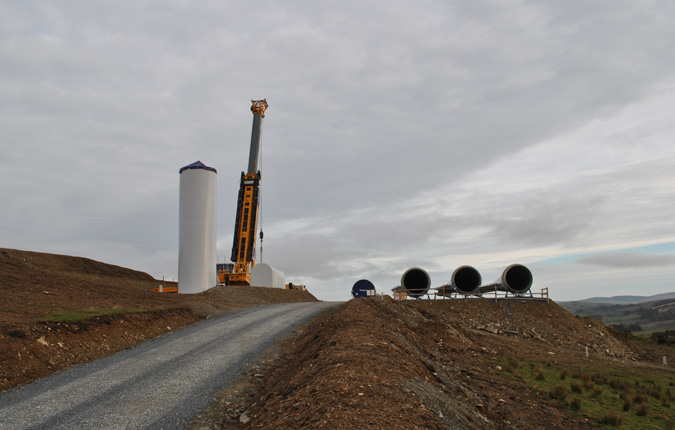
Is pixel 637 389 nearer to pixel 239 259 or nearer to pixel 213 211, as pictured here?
pixel 213 211

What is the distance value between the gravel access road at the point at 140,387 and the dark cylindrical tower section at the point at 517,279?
24.7 meters

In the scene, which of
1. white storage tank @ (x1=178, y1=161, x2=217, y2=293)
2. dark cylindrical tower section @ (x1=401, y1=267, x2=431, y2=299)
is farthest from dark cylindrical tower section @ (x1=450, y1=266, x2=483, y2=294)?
white storage tank @ (x1=178, y1=161, x2=217, y2=293)

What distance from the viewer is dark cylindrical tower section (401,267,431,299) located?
126ft

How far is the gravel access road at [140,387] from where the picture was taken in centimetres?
851

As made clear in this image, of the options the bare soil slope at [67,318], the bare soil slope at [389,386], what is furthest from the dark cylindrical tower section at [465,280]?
the bare soil slope at [67,318]

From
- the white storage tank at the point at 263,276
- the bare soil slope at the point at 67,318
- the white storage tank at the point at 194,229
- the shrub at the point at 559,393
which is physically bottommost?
the shrub at the point at 559,393

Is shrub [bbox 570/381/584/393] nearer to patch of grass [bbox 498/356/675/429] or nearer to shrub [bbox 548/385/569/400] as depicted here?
patch of grass [bbox 498/356/675/429]

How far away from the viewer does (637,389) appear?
15.3m

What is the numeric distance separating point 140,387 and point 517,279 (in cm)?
3295

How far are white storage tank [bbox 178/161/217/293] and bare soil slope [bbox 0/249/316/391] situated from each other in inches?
149

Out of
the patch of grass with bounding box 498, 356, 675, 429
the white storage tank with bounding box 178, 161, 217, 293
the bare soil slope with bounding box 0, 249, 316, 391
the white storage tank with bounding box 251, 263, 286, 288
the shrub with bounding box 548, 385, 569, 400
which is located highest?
the white storage tank with bounding box 178, 161, 217, 293

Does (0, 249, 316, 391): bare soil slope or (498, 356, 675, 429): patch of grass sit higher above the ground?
(0, 249, 316, 391): bare soil slope

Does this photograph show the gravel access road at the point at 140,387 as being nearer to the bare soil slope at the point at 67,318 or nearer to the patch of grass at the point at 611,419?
the bare soil slope at the point at 67,318

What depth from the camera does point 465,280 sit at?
3853 cm
